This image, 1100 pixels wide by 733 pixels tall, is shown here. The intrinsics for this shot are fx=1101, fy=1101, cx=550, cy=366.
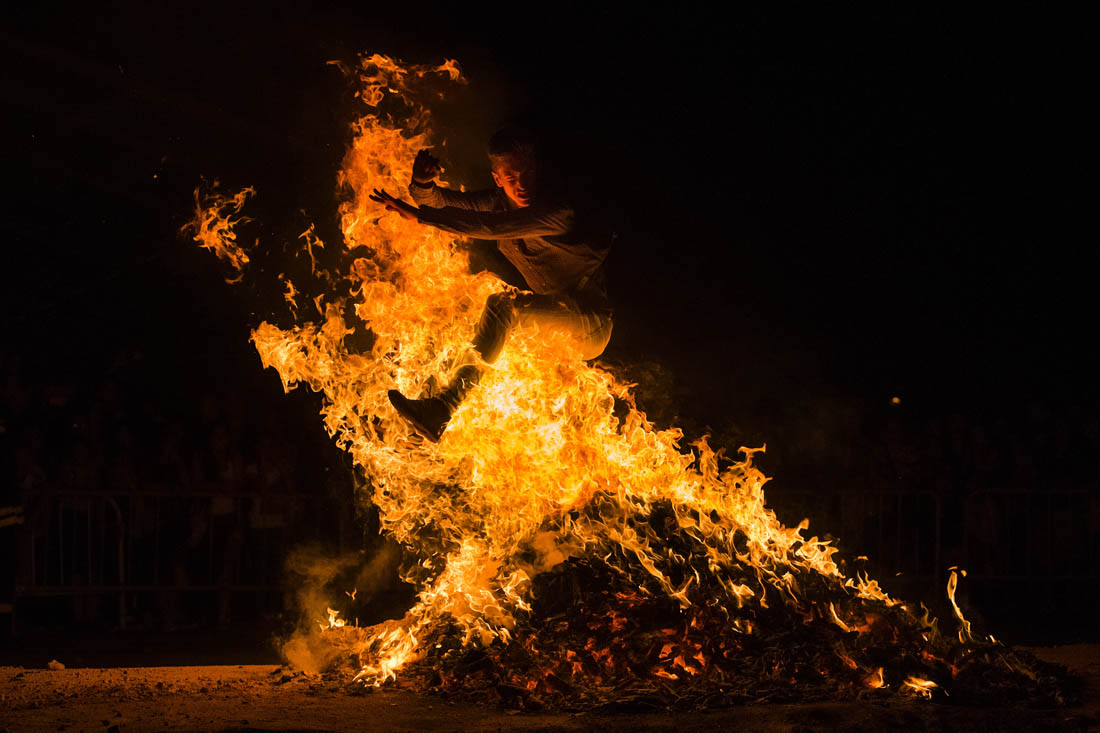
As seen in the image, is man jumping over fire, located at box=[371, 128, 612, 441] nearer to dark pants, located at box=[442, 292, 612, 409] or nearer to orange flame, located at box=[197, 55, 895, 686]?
dark pants, located at box=[442, 292, 612, 409]

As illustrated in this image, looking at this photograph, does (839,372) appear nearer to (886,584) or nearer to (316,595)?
(886,584)

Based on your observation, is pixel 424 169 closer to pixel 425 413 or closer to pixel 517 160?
pixel 517 160

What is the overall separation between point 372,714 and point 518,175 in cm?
303

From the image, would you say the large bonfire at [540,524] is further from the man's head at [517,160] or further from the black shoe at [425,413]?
the man's head at [517,160]

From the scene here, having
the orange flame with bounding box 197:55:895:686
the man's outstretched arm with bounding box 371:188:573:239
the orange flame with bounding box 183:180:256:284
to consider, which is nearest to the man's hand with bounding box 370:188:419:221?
the man's outstretched arm with bounding box 371:188:573:239

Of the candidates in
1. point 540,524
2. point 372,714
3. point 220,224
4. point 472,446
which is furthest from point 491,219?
point 372,714

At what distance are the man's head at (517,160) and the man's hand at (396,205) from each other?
0.67m

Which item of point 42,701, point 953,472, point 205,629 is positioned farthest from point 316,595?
point 953,472

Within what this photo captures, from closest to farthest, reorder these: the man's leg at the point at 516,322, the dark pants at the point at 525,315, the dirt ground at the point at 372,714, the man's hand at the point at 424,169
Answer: the dirt ground at the point at 372,714, the man's hand at the point at 424,169, the man's leg at the point at 516,322, the dark pants at the point at 525,315

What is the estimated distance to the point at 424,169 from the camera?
627 cm

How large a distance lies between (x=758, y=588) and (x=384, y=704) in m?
2.35

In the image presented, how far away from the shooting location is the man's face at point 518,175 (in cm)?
619

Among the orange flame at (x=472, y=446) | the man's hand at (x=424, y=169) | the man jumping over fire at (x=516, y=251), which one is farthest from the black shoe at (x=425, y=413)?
the man's hand at (x=424, y=169)

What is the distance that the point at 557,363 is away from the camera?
275 inches
